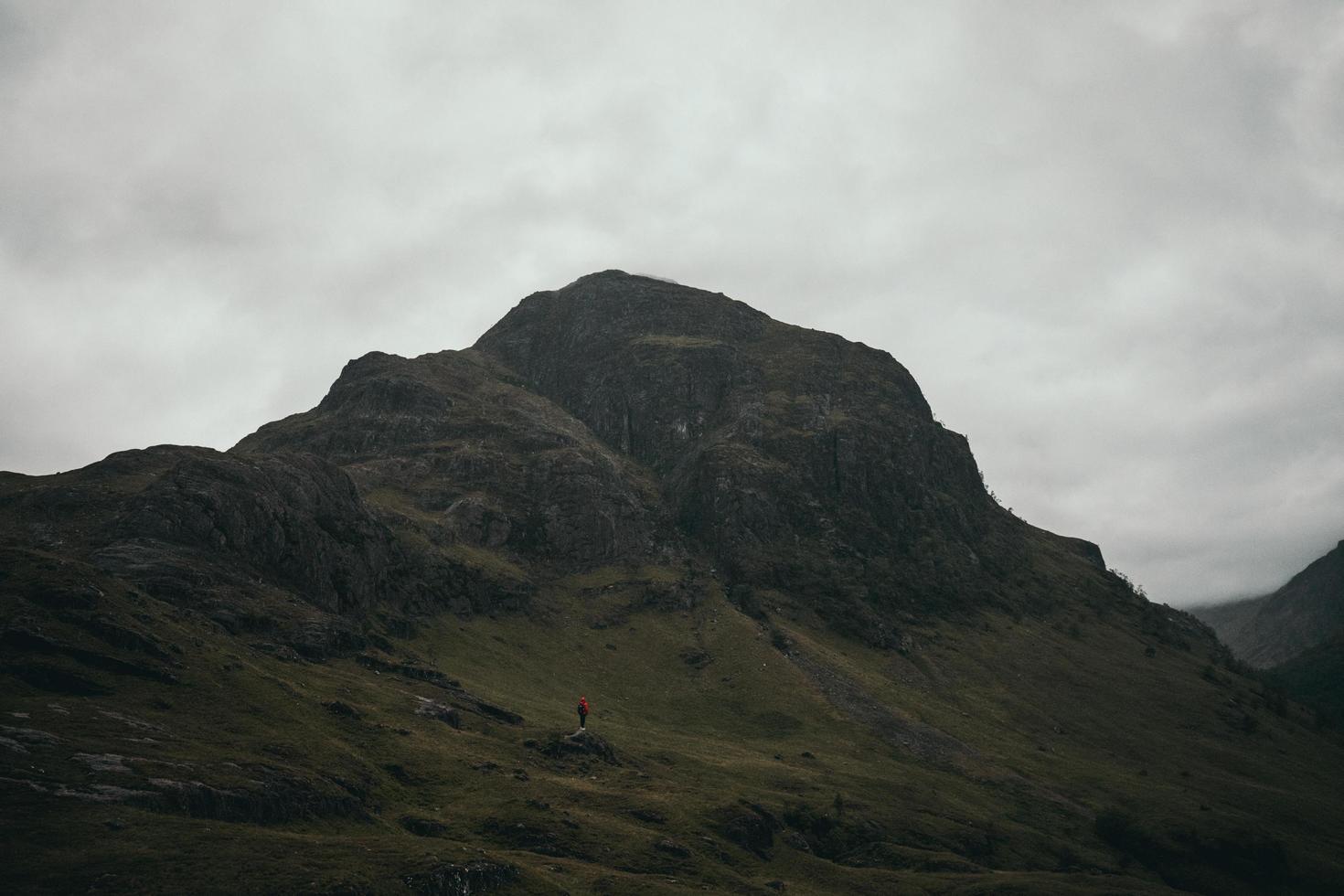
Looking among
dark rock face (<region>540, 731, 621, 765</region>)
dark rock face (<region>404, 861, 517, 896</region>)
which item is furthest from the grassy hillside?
dark rock face (<region>540, 731, 621, 765</region>)

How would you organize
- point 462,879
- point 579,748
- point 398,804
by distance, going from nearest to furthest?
point 462,879 < point 398,804 < point 579,748

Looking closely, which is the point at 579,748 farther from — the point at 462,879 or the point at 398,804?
the point at 462,879

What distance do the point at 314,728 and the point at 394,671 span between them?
58.3 meters

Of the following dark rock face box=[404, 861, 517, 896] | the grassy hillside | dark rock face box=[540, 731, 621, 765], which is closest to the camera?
the grassy hillside

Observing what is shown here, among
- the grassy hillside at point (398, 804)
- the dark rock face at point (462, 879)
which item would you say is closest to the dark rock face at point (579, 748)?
the grassy hillside at point (398, 804)

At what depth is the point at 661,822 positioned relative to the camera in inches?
5773

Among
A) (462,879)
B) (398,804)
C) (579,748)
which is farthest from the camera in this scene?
(579,748)

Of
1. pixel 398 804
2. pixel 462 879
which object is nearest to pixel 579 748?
pixel 398 804

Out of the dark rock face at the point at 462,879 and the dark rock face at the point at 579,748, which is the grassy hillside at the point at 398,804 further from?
the dark rock face at the point at 579,748

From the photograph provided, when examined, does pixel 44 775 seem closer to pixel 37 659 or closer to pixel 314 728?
pixel 37 659

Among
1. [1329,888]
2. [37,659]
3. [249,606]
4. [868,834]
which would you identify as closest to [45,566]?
[37,659]

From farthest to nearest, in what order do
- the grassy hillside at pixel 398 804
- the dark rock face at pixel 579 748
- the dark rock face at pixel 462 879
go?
the dark rock face at pixel 579 748 < the dark rock face at pixel 462 879 < the grassy hillside at pixel 398 804

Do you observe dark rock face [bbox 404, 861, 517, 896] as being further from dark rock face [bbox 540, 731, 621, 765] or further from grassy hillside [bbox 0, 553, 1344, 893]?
dark rock face [bbox 540, 731, 621, 765]

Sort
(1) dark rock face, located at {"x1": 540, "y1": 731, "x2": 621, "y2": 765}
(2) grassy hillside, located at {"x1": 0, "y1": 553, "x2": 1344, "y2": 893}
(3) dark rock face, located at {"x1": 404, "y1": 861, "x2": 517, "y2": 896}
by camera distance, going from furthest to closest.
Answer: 1. (1) dark rock face, located at {"x1": 540, "y1": 731, "x2": 621, "y2": 765}
2. (3) dark rock face, located at {"x1": 404, "y1": 861, "x2": 517, "y2": 896}
3. (2) grassy hillside, located at {"x1": 0, "y1": 553, "x2": 1344, "y2": 893}
